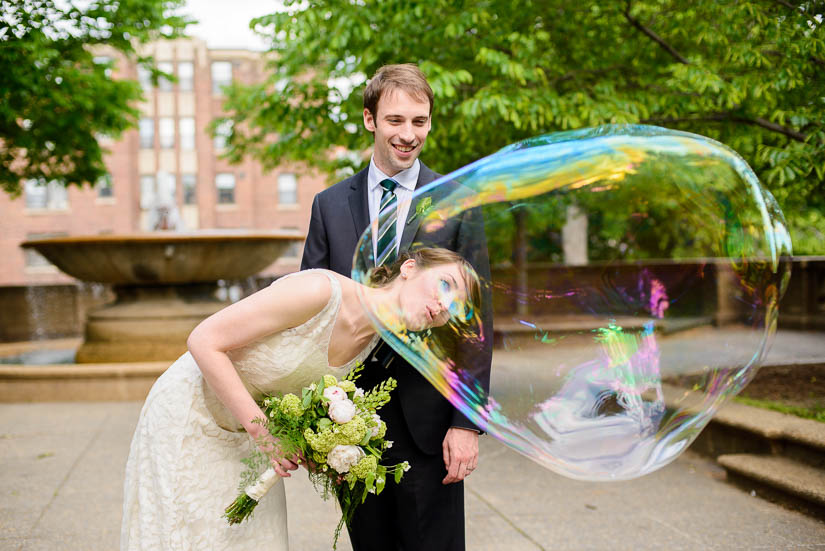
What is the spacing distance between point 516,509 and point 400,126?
3.04 m

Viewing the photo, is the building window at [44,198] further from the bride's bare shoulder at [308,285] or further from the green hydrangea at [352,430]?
the green hydrangea at [352,430]

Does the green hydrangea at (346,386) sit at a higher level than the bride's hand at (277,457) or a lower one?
higher

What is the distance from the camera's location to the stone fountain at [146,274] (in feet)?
27.5

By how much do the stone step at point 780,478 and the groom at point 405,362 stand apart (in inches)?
113

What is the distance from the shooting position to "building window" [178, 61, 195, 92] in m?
37.3

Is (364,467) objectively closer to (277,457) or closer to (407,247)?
(277,457)

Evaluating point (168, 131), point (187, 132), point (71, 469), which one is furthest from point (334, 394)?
point (168, 131)

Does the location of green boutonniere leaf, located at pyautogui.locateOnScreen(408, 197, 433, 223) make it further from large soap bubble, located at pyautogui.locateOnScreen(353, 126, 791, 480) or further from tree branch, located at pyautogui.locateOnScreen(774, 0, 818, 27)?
tree branch, located at pyautogui.locateOnScreen(774, 0, 818, 27)

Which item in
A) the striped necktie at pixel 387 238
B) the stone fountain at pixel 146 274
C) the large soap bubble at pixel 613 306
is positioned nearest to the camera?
the striped necktie at pixel 387 238

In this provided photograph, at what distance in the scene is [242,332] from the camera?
2.06 metres

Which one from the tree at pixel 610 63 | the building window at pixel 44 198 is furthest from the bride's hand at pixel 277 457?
A: the building window at pixel 44 198

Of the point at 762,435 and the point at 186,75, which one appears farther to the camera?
the point at 186,75

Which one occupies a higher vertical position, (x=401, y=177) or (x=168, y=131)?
(x=168, y=131)

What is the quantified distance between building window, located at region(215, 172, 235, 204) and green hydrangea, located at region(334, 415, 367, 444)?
3674cm
